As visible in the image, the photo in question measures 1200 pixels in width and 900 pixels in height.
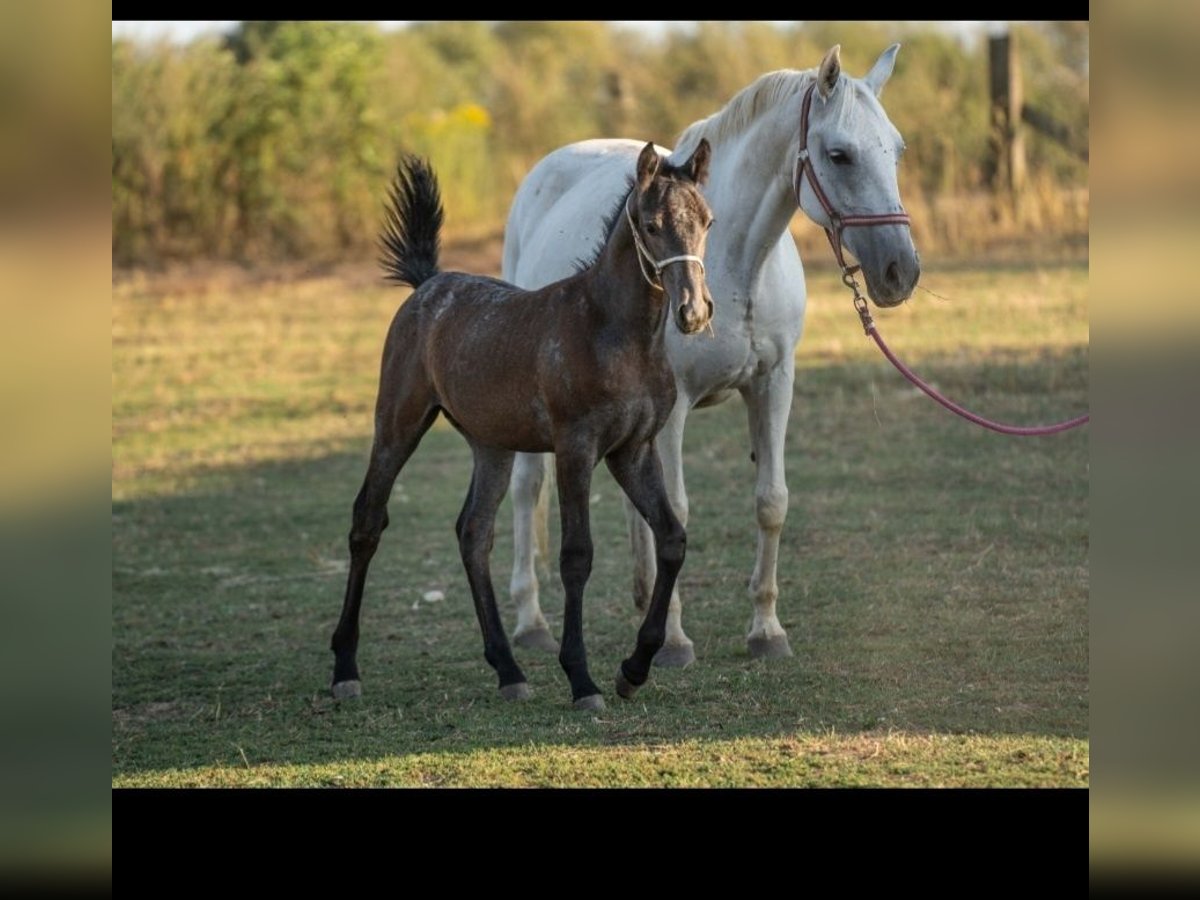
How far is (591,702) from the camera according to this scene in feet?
18.9

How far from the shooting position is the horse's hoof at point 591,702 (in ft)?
18.9

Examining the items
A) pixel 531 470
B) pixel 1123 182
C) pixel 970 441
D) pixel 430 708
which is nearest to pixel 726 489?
pixel 970 441

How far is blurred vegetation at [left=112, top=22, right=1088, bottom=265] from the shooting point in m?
20.0

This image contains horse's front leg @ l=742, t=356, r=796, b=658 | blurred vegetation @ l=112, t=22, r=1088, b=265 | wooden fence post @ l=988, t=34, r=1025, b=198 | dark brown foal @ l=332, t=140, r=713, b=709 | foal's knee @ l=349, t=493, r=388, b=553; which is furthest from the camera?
blurred vegetation @ l=112, t=22, r=1088, b=265

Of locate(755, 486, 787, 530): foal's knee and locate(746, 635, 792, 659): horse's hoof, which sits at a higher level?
locate(755, 486, 787, 530): foal's knee

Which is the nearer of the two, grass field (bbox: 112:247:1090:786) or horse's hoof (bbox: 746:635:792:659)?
grass field (bbox: 112:247:1090:786)

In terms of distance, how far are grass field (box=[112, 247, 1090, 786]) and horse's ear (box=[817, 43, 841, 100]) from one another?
1699mm

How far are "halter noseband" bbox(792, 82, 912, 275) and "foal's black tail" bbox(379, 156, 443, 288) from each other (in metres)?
1.51

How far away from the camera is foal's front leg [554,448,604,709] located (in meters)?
5.59

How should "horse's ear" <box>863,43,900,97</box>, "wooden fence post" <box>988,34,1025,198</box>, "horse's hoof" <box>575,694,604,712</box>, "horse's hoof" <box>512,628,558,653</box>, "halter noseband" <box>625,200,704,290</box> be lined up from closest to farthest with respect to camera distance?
"halter noseband" <box>625,200,704,290</box>
"horse's hoof" <box>575,694,604,712</box>
"horse's ear" <box>863,43,900,97</box>
"horse's hoof" <box>512,628,558,653</box>
"wooden fence post" <box>988,34,1025,198</box>

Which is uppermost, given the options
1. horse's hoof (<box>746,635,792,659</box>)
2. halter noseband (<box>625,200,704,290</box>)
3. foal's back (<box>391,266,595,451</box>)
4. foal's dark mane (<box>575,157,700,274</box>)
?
foal's dark mane (<box>575,157,700,274</box>)

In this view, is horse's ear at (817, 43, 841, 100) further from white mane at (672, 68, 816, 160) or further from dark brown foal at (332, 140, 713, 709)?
dark brown foal at (332, 140, 713, 709)

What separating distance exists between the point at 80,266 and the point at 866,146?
3.21 metres

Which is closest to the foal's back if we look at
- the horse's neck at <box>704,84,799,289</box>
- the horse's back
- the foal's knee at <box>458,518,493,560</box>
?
the foal's knee at <box>458,518,493,560</box>
